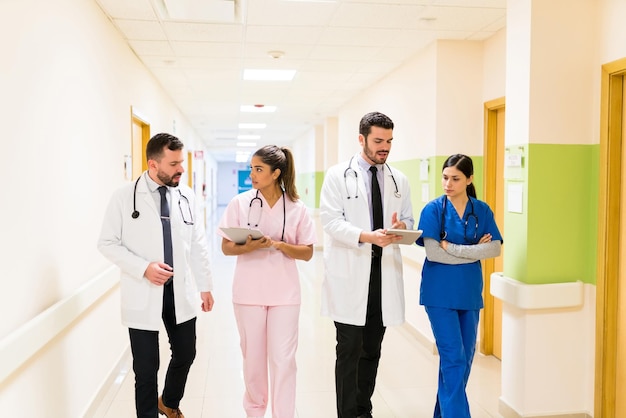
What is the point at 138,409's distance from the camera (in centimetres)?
271

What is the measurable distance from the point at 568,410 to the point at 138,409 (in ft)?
7.89

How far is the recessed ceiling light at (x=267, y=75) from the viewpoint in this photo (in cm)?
618

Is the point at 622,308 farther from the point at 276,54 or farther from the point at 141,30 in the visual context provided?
the point at 141,30

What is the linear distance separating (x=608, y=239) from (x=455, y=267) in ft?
2.97

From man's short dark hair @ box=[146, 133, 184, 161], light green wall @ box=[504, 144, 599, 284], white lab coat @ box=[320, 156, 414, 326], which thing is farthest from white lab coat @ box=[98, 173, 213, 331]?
light green wall @ box=[504, 144, 599, 284]

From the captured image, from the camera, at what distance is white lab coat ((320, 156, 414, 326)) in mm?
2812

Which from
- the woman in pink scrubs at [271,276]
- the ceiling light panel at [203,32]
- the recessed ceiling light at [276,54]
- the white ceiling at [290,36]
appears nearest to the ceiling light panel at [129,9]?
A: the white ceiling at [290,36]

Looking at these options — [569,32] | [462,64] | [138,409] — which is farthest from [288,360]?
[462,64]

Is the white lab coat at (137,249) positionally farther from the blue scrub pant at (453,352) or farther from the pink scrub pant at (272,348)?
the blue scrub pant at (453,352)

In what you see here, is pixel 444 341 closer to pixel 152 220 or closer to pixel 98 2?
pixel 152 220

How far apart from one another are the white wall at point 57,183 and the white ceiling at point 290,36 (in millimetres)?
549

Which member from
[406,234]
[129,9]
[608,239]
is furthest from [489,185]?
[129,9]

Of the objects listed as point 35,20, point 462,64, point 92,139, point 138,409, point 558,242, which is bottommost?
point 138,409

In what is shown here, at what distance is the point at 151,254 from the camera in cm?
266
